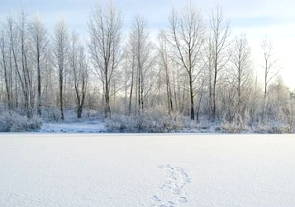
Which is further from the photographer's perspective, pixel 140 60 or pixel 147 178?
pixel 140 60

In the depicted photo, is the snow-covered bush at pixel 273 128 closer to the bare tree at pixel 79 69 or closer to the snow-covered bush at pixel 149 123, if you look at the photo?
the snow-covered bush at pixel 149 123

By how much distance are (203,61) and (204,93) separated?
3.95 m

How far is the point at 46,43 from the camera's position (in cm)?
2628

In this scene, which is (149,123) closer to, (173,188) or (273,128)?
(273,128)

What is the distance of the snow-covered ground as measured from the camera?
3.93 meters

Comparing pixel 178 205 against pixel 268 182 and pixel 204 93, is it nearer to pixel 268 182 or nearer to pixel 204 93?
pixel 268 182

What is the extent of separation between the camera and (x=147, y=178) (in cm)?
514

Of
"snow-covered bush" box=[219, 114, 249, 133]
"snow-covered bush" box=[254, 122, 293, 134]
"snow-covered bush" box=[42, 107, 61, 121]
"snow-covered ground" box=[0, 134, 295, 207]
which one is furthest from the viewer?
"snow-covered bush" box=[42, 107, 61, 121]

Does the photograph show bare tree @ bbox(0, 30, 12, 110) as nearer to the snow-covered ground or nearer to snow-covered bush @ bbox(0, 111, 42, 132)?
snow-covered bush @ bbox(0, 111, 42, 132)

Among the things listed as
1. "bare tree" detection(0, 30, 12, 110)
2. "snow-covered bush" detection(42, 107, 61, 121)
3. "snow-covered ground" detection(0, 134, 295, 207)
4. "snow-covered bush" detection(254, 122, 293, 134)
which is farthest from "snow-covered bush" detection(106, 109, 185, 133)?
"bare tree" detection(0, 30, 12, 110)

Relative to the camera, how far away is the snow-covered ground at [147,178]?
3926 mm

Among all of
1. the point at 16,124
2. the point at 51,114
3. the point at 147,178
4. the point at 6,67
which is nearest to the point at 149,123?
the point at 16,124

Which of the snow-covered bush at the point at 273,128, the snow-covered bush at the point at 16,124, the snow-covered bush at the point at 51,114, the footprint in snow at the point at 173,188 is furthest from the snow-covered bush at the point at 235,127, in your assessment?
the snow-covered bush at the point at 51,114

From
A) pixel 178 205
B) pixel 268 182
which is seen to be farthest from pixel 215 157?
pixel 178 205
